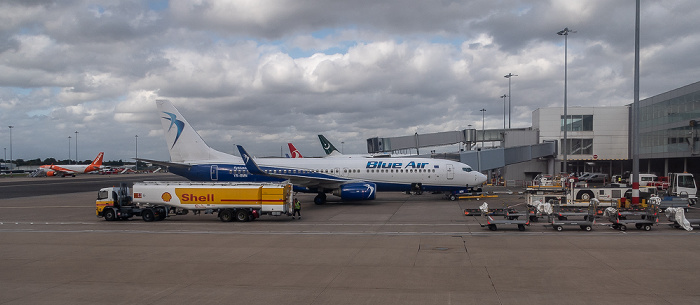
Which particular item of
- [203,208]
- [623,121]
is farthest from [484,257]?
[623,121]

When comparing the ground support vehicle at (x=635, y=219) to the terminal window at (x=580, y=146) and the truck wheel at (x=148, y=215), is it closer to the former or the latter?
the truck wheel at (x=148, y=215)

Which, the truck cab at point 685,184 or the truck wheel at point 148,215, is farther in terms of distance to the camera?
the truck cab at point 685,184

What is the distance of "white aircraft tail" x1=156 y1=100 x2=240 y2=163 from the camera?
38844 millimetres

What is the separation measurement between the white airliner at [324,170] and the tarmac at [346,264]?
490 inches

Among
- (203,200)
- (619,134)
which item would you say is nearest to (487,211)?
(203,200)

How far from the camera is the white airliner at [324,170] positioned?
3891cm

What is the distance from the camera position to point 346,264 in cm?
1552

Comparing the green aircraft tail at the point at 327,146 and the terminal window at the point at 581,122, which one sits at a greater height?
the terminal window at the point at 581,122

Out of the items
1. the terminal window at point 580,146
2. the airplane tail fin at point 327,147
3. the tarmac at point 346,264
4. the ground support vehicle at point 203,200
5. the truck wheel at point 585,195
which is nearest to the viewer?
the tarmac at point 346,264

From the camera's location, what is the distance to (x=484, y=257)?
1647 cm

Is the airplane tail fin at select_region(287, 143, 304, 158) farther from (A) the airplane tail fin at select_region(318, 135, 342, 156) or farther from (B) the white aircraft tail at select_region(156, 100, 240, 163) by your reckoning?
(B) the white aircraft tail at select_region(156, 100, 240, 163)

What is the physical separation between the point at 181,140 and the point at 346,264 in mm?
27877

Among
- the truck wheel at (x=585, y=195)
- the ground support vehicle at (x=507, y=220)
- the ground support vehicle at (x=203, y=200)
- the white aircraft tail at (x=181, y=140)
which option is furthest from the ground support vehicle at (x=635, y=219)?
the white aircraft tail at (x=181, y=140)

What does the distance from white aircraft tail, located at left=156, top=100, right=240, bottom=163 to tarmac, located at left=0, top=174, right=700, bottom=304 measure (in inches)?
539
